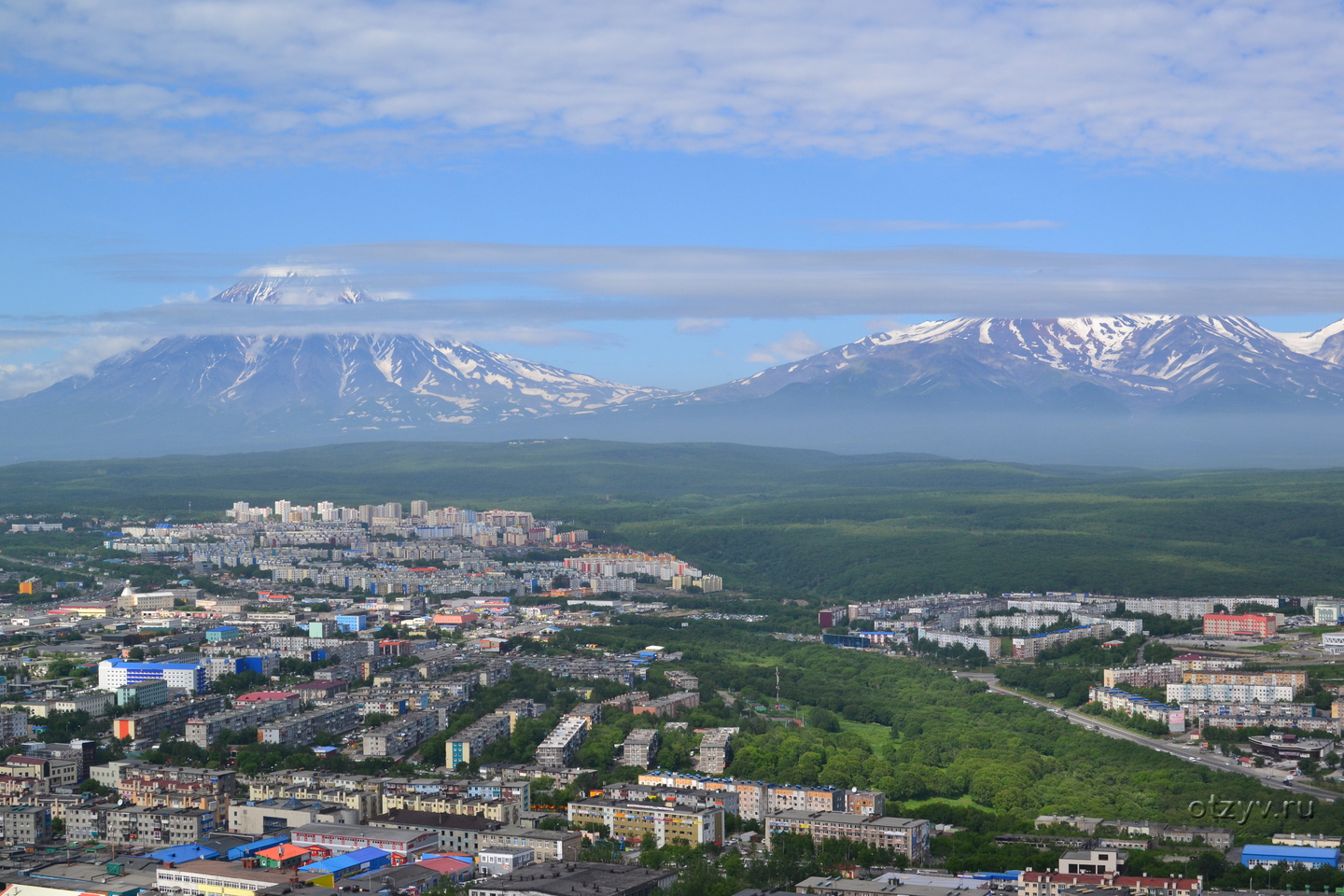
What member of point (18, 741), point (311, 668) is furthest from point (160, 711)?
point (311, 668)

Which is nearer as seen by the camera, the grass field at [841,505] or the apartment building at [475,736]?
the apartment building at [475,736]

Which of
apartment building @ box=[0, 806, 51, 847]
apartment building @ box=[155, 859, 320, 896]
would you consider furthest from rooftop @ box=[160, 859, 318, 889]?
apartment building @ box=[0, 806, 51, 847]

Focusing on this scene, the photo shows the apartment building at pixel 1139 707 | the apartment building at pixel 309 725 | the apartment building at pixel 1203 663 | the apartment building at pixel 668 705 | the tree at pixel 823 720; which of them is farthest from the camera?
the apartment building at pixel 1203 663

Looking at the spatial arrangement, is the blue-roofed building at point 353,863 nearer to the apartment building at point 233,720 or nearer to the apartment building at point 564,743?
the apartment building at point 564,743

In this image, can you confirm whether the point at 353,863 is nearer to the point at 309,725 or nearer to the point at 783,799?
the point at 783,799

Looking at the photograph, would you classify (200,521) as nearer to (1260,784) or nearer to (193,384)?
(1260,784)

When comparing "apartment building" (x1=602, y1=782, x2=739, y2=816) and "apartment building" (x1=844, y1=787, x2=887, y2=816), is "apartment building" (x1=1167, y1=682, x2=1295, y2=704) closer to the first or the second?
"apartment building" (x1=844, y1=787, x2=887, y2=816)

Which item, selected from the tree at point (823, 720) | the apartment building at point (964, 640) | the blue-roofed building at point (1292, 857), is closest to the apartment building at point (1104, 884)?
the blue-roofed building at point (1292, 857)
